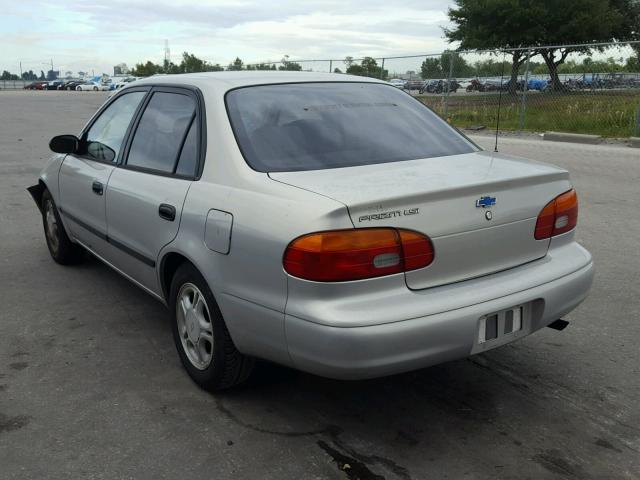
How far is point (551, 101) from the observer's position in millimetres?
17781

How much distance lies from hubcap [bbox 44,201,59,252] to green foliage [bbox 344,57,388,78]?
1747cm

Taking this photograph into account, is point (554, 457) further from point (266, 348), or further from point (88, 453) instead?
point (88, 453)

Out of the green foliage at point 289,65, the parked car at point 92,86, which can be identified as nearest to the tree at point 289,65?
the green foliage at point 289,65

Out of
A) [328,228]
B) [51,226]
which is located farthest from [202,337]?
[51,226]

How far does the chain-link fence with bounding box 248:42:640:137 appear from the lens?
16.0 metres

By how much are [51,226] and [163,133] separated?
230cm

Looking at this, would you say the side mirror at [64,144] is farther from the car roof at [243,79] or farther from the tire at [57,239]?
the car roof at [243,79]

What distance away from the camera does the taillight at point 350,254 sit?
8.43 ft

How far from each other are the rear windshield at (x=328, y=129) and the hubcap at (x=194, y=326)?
74 cm

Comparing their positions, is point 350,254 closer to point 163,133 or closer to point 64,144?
point 163,133

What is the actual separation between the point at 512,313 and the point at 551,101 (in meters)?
16.3

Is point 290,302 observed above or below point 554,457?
above

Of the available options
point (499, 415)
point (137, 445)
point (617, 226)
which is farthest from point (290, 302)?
point (617, 226)

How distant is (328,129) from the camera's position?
3.40 meters
